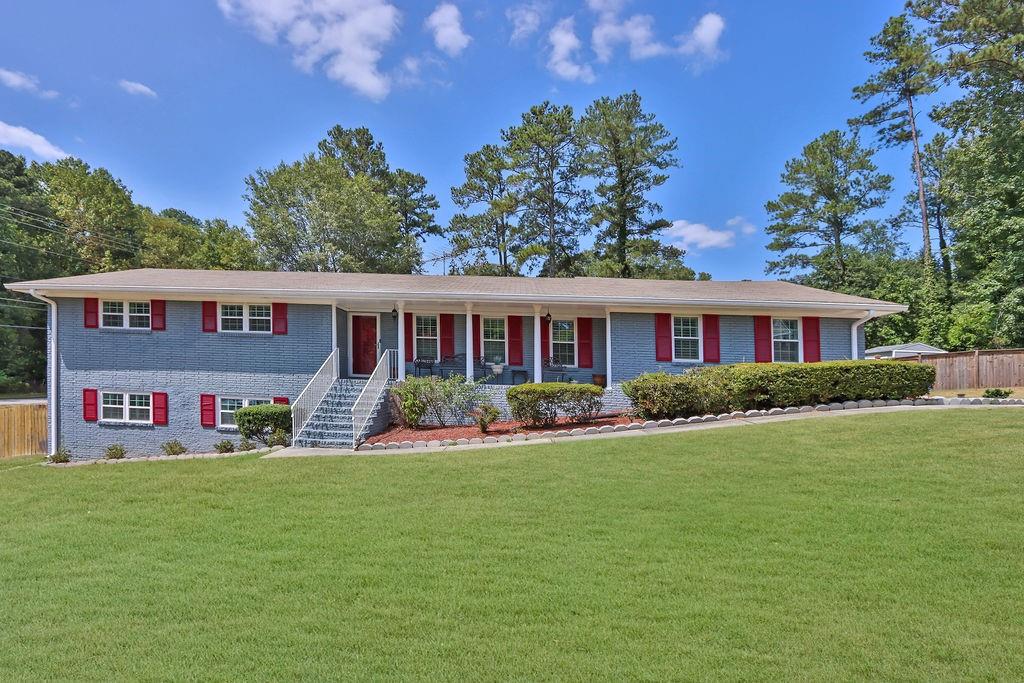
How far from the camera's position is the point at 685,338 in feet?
46.3

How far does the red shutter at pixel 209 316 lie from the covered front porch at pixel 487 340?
3.14 metres

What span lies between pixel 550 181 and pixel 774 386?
870 inches

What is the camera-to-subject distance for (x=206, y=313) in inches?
529

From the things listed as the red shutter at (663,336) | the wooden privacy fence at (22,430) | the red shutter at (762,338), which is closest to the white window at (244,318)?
the wooden privacy fence at (22,430)

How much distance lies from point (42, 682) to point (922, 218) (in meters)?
36.8

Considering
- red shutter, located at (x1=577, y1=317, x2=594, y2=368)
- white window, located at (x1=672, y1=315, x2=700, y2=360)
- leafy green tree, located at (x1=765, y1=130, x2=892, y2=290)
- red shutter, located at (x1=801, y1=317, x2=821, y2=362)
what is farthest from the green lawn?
leafy green tree, located at (x1=765, y1=130, x2=892, y2=290)

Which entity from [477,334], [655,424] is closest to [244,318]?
[477,334]

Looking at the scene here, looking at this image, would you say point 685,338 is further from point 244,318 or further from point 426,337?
point 244,318

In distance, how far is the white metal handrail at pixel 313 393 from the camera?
426 inches

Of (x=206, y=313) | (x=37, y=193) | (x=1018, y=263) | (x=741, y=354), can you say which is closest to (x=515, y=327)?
(x=741, y=354)

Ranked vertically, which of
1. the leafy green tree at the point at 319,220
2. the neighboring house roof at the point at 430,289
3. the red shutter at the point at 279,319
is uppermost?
the leafy green tree at the point at 319,220

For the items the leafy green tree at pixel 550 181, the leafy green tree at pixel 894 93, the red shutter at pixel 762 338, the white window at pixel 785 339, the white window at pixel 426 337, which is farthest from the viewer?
the leafy green tree at pixel 550 181

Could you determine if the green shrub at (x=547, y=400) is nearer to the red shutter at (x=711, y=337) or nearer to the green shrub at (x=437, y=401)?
the green shrub at (x=437, y=401)

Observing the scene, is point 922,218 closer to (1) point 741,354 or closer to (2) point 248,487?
(1) point 741,354
